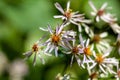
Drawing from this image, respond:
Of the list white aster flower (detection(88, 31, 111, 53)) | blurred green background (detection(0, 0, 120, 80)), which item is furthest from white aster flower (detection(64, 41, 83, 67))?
blurred green background (detection(0, 0, 120, 80))

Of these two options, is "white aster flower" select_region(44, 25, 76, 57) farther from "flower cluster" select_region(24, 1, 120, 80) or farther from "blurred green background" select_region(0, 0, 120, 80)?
"blurred green background" select_region(0, 0, 120, 80)

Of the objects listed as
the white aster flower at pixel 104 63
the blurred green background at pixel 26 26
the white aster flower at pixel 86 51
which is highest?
the blurred green background at pixel 26 26

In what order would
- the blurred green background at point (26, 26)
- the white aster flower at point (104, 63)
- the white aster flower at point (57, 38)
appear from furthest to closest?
the blurred green background at point (26, 26) → the white aster flower at point (104, 63) → the white aster flower at point (57, 38)

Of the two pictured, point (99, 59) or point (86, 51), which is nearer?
point (86, 51)

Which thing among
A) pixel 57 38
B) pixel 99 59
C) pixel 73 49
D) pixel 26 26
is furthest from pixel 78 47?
pixel 26 26

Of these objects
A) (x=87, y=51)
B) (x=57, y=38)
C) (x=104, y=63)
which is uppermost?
(x=57, y=38)

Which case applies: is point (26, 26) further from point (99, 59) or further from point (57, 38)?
point (57, 38)

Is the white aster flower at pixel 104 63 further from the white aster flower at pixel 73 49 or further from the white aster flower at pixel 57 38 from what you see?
the white aster flower at pixel 57 38

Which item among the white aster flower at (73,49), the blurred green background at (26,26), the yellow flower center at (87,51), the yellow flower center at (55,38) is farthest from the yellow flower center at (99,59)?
the blurred green background at (26,26)

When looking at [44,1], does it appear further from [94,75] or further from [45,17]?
[94,75]

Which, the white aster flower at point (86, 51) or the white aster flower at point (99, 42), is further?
the white aster flower at point (99, 42)
